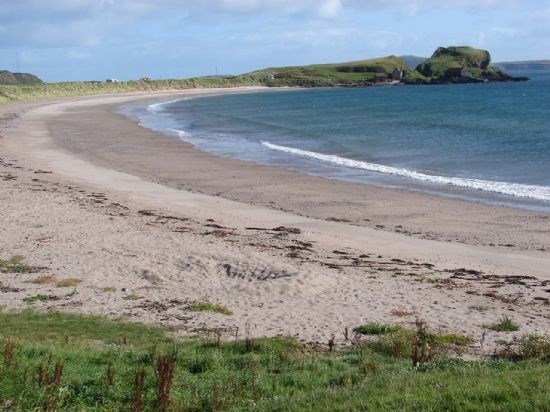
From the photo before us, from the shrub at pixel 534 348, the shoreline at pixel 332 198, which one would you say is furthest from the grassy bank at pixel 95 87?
the shrub at pixel 534 348

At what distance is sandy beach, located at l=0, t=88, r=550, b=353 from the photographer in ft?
39.2

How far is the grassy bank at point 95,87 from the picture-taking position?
3829 inches

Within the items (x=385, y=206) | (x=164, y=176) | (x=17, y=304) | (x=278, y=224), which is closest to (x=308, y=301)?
(x=17, y=304)

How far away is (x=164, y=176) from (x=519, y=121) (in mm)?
36394

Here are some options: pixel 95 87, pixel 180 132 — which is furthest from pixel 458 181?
pixel 95 87

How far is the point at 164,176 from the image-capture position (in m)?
29.5

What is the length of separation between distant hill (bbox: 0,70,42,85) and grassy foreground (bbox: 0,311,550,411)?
171 m

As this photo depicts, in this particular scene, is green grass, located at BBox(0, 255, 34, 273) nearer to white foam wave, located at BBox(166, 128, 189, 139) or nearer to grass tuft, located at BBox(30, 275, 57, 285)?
grass tuft, located at BBox(30, 275, 57, 285)

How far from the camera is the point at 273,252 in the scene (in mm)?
16062

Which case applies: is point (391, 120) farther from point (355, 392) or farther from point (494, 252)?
point (355, 392)

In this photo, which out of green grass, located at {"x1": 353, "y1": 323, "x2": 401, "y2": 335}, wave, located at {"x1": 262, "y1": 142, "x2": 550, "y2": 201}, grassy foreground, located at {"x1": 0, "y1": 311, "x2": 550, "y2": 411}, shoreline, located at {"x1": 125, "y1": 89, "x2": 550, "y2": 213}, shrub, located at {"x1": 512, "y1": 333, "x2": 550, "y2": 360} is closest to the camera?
grassy foreground, located at {"x1": 0, "y1": 311, "x2": 550, "y2": 411}

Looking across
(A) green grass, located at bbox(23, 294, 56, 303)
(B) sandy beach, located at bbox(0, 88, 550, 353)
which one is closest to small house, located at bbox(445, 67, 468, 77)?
(B) sandy beach, located at bbox(0, 88, 550, 353)

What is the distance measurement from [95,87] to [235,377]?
131535 millimetres

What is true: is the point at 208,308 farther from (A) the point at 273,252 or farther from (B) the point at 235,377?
(A) the point at 273,252
